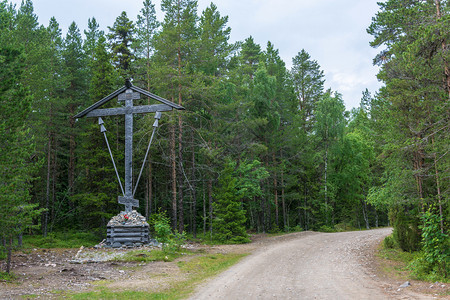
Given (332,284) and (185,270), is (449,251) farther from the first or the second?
(185,270)

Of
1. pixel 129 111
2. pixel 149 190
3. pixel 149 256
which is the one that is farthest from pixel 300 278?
pixel 149 190

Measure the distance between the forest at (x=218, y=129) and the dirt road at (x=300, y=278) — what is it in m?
2.61

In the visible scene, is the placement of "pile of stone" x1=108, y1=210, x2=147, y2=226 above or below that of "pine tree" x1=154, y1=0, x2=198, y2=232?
below

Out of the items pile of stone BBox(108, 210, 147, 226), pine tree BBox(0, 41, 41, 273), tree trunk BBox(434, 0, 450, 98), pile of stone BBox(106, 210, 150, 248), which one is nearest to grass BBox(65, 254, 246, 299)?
pile of stone BBox(106, 210, 150, 248)

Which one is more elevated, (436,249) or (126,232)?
(126,232)

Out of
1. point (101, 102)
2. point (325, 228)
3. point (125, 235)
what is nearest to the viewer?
point (125, 235)

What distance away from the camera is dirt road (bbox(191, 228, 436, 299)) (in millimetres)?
7555

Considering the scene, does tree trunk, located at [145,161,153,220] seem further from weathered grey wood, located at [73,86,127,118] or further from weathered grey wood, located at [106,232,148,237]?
weathered grey wood, located at [106,232,148,237]

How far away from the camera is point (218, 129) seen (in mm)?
23078

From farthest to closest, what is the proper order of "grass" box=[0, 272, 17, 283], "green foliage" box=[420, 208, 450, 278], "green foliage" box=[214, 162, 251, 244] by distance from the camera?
1. "green foliage" box=[214, 162, 251, 244]
2. "green foliage" box=[420, 208, 450, 278]
3. "grass" box=[0, 272, 17, 283]

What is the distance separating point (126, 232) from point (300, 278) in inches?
333

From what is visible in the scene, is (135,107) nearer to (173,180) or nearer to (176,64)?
(173,180)

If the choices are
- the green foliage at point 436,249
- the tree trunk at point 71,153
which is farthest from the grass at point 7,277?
the tree trunk at point 71,153

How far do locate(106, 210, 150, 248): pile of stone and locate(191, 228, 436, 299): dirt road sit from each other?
5.04 m
